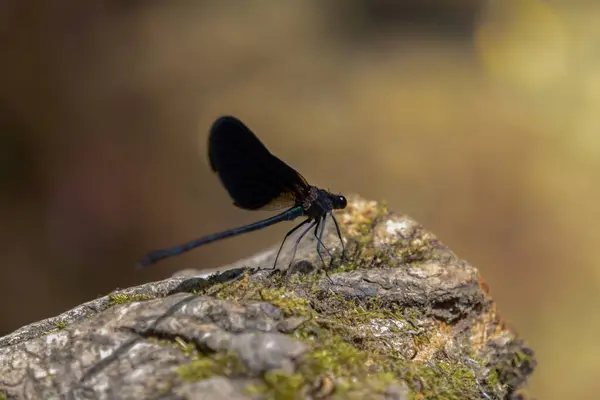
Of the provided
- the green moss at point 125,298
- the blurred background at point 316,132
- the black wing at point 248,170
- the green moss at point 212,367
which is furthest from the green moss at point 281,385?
the blurred background at point 316,132

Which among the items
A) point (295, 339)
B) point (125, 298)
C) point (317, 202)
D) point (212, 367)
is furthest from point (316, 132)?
point (212, 367)

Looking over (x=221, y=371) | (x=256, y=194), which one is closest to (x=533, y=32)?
(x=256, y=194)

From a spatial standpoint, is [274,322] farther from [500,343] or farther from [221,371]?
[500,343]

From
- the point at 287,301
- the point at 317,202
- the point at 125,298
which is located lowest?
the point at 125,298

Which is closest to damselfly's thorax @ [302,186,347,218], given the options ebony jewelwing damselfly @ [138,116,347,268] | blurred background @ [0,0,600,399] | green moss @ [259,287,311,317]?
ebony jewelwing damselfly @ [138,116,347,268]

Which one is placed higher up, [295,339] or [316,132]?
[316,132]

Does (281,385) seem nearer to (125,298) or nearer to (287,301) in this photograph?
(287,301)
